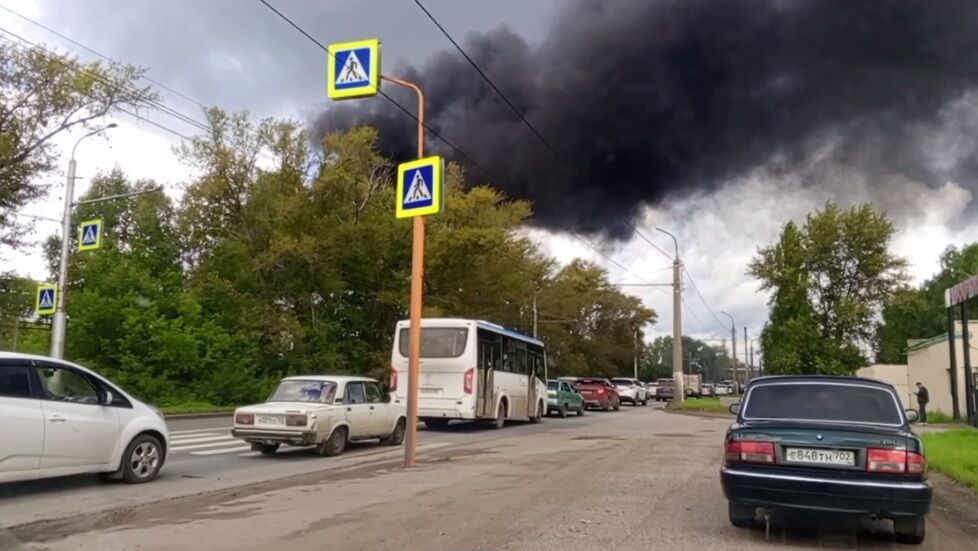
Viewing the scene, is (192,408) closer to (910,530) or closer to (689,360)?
(910,530)

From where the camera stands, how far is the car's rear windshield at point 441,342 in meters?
21.1

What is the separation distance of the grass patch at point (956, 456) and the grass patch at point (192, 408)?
2137 cm

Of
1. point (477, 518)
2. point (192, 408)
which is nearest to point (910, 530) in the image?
point (477, 518)

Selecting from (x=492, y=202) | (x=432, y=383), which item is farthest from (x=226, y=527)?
(x=492, y=202)

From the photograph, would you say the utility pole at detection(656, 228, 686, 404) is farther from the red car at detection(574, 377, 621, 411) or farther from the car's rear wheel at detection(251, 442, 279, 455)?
the car's rear wheel at detection(251, 442, 279, 455)

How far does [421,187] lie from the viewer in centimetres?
1345

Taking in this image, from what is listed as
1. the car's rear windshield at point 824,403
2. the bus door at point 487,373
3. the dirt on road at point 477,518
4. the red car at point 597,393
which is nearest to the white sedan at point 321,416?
the dirt on road at point 477,518

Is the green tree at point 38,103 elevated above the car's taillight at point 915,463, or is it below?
above

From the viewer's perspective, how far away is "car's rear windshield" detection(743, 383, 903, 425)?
767 cm

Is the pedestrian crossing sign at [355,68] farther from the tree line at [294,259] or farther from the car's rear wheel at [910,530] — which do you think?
the tree line at [294,259]

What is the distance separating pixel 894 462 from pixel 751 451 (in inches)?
44.8

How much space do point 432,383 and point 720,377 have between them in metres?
155

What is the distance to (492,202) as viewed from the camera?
4081cm

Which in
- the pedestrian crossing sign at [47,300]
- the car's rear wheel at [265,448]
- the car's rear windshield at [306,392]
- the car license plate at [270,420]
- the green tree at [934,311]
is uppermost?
the green tree at [934,311]
